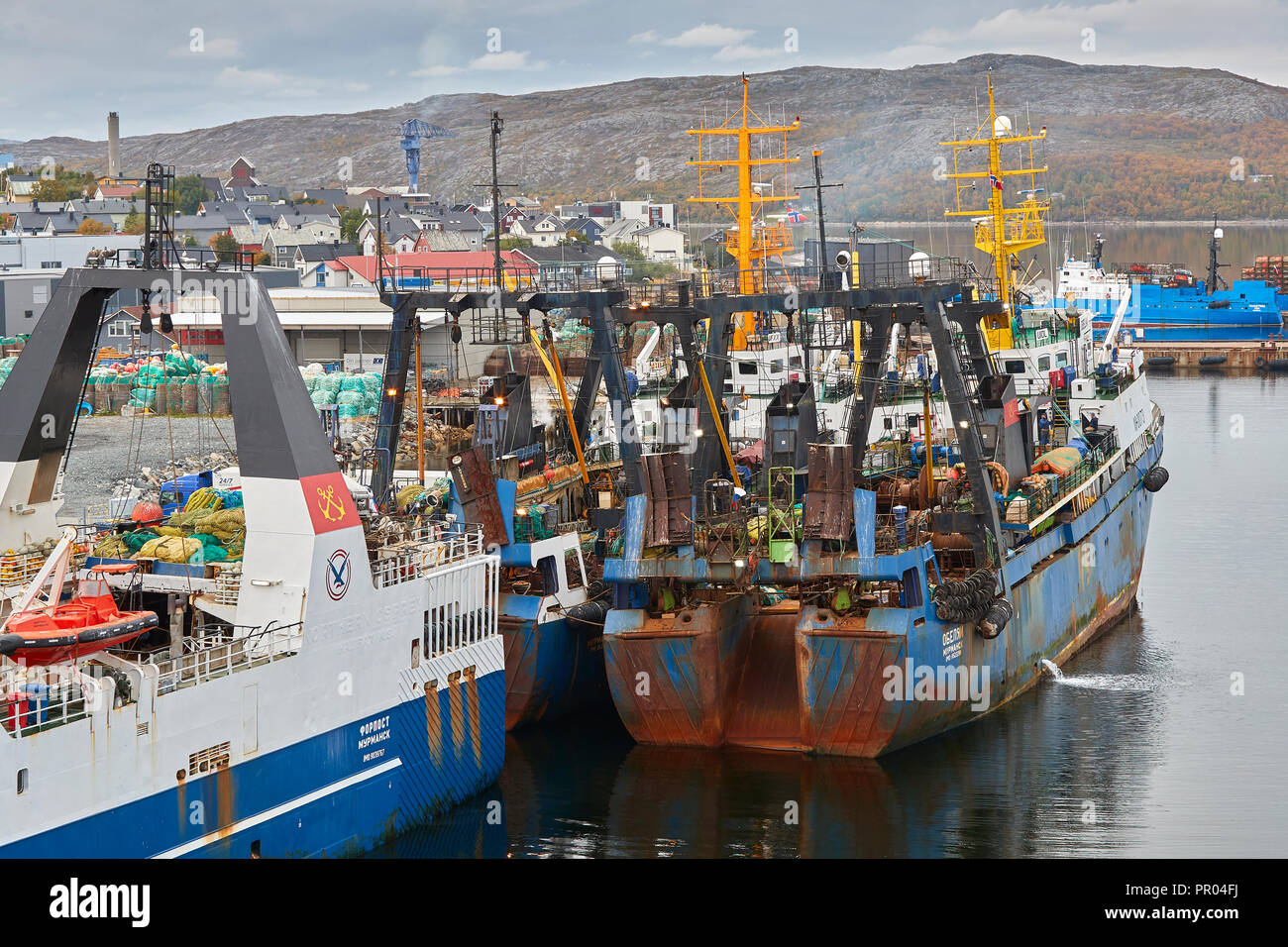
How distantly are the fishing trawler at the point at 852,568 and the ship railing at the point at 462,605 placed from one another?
336 centimetres

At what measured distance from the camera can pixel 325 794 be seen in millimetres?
22516

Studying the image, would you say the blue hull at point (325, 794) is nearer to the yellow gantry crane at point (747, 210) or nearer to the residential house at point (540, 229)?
the yellow gantry crane at point (747, 210)

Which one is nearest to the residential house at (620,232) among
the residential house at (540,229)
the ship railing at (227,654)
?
the residential house at (540,229)

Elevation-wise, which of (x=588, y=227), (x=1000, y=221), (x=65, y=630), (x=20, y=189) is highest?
(x=20, y=189)

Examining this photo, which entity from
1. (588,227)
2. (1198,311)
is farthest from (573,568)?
(588,227)

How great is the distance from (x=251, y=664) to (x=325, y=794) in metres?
2.42

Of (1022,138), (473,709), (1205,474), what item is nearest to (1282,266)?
(1205,474)

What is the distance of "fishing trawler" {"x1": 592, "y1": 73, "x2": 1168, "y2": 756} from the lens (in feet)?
96.1

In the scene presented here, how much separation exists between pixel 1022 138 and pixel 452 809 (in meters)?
31.0

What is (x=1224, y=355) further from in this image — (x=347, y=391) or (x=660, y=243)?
(x=347, y=391)

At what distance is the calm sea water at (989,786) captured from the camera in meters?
26.7

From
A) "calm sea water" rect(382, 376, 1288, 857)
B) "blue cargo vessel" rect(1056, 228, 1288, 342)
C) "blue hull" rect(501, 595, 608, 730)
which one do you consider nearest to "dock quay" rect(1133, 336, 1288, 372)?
"blue cargo vessel" rect(1056, 228, 1288, 342)

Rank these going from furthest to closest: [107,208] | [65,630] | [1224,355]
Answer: [107,208]
[1224,355]
[65,630]

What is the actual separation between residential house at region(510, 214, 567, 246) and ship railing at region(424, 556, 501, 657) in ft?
373
